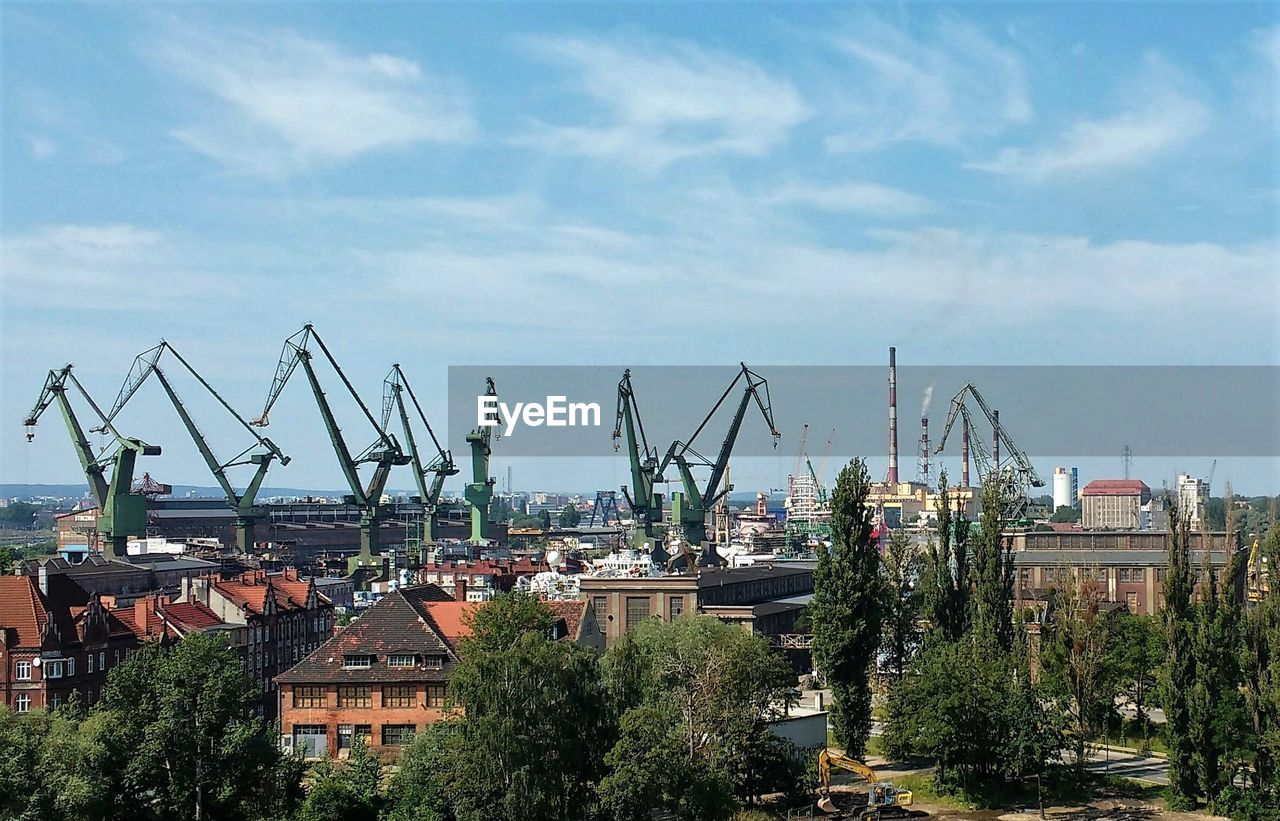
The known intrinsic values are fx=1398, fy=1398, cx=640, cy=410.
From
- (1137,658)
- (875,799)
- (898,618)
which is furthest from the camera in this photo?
(1137,658)

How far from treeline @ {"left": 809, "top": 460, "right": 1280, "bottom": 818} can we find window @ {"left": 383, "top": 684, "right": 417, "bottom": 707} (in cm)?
1464

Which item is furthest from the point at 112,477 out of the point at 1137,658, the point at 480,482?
the point at 1137,658

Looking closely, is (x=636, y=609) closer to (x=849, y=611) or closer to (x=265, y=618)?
(x=265, y=618)

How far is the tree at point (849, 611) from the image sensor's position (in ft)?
162

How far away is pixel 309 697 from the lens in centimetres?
5028

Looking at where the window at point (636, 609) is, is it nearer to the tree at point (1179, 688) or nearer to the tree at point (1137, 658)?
the tree at point (1137, 658)

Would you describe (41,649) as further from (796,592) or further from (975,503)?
(975,503)

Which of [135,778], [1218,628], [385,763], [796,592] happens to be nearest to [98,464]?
[796,592]

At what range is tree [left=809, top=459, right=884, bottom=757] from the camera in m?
49.4

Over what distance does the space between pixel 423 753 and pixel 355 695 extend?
13.3 metres

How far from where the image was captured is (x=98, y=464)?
4867 inches

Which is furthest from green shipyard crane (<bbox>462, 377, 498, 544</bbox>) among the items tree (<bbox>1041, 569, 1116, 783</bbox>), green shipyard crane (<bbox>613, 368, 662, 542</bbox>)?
tree (<bbox>1041, 569, 1116, 783</bbox>)

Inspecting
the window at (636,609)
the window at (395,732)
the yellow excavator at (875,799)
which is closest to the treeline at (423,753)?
the yellow excavator at (875,799)

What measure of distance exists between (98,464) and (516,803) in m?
99.7
